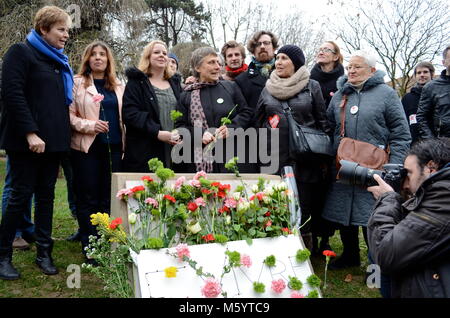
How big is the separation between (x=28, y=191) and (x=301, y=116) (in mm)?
2298

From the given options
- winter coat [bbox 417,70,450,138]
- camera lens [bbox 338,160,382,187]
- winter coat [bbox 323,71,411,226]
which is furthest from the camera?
winter coat [bbox 417,70,450,138]

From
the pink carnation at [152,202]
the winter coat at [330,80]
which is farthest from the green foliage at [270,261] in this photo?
the winter coat at [330,80]

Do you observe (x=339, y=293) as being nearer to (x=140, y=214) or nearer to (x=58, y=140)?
(x=140, y=214)

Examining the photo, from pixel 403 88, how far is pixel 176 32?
1337 centimetres

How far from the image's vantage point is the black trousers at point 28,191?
127 inches

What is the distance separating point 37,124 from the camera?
10.7 ft

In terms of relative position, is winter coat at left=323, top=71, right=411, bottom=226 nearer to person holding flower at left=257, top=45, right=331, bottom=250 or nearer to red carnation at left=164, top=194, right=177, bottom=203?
person holding flower at left=257, top=45, right=331, bottom=250

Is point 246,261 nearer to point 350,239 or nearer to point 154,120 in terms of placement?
point 154,120

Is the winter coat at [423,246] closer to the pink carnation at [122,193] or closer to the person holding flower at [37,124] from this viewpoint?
the pink carnation at [122,193]

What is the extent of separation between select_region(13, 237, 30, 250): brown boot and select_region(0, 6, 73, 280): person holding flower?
610 mm

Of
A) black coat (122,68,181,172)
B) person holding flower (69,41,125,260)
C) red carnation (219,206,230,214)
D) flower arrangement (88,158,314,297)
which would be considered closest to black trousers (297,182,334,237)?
flower arrangement (88,158,314,297)

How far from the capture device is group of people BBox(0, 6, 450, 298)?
3262 millimetres

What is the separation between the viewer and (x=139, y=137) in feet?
12.1

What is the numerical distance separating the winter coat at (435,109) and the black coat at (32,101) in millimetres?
3453
